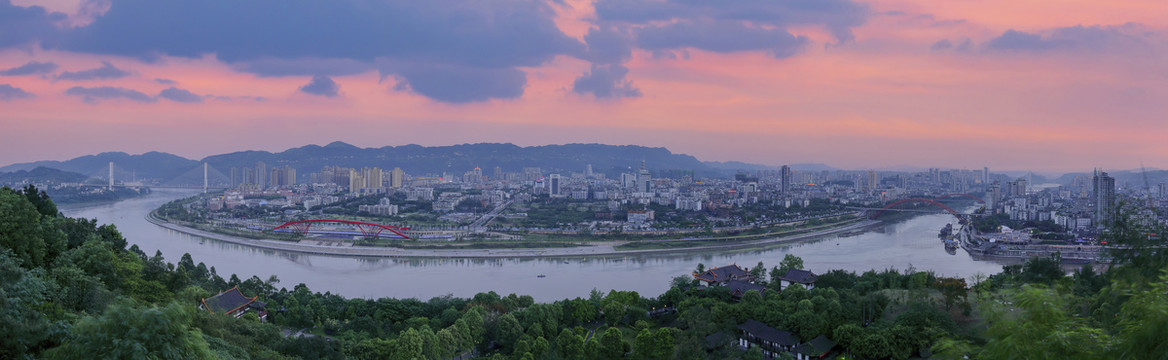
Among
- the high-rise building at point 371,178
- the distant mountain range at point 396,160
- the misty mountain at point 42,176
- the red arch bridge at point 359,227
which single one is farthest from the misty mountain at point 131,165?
the red arch bridge at point 359,227

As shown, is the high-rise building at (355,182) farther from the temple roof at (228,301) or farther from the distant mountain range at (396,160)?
the temple roof at (228,301)

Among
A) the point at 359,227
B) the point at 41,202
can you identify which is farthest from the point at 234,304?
the point at 359,227

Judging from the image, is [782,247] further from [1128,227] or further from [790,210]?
[1128,227]

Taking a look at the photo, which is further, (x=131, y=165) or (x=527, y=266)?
(x=131, y=165)

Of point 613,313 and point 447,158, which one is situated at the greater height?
point 447,158

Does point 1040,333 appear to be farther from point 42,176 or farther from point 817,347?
point 42,176

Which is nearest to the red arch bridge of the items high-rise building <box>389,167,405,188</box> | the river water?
the river water

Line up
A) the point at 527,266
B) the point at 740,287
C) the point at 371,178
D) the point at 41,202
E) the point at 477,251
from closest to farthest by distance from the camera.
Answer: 1. the point at 41,202
2. the point at 740,287
3. the point at 527,266
4. the point at 477,251
5. the point at 371,178
